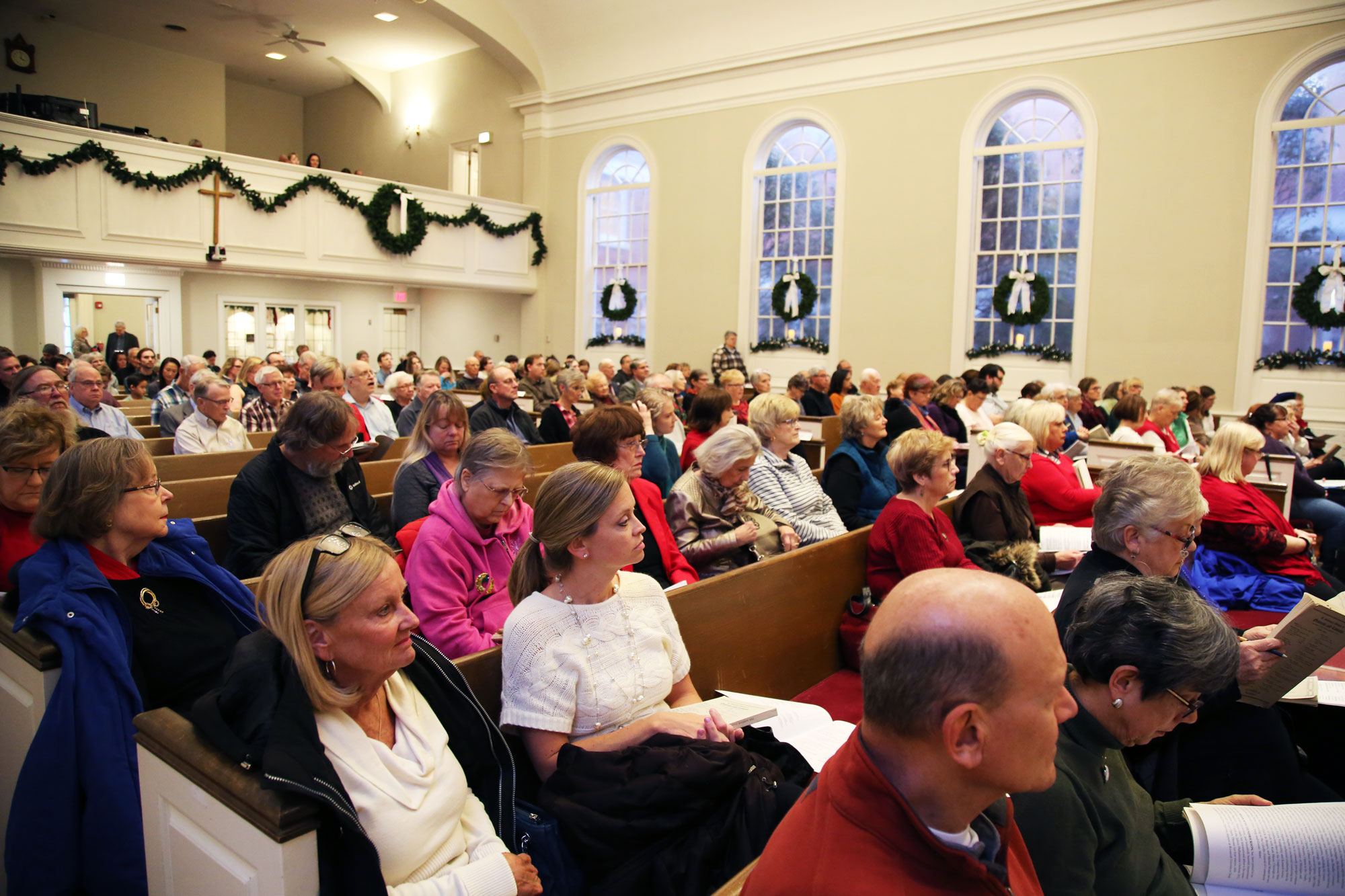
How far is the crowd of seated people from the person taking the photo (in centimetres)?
138

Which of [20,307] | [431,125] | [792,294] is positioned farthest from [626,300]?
[20,307]

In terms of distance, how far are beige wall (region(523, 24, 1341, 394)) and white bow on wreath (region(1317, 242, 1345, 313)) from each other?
0.69 m

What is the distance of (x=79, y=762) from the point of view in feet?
6.09

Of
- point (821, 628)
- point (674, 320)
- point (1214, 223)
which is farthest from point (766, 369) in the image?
point (821, 628)

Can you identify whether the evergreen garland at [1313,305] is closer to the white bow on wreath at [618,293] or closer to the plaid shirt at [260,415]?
the white bow on wreath at [618,293]

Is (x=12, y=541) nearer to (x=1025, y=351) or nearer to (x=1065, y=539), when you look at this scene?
(x=1065, y=539)

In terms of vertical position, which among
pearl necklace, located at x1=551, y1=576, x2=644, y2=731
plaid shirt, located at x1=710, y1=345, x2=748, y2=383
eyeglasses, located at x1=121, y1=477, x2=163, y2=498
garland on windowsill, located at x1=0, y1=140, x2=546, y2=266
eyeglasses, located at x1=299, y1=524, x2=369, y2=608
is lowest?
pearl necklace, located at x1=551, y1=576, x2=644, y2=731

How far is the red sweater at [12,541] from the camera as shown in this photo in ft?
7.75

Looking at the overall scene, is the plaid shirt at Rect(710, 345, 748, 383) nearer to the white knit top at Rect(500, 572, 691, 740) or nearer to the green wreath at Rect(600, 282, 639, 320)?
the green wreath at Rect(600, 282, 639, 320)

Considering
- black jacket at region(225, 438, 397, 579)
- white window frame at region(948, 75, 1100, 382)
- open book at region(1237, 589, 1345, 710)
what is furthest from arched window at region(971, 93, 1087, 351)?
black jacket at region(225, 438, 397, 579)

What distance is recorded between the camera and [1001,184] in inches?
416

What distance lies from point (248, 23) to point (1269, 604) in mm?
15566

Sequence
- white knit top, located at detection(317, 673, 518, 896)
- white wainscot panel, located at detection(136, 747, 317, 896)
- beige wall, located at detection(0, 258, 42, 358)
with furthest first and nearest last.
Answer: beige wall, located at detection(0, 258, 42, 358)
white knit top, located at detection(317, 673, 518, 896)
white wainscot panel, located at detection(136, 747, 317, 896)

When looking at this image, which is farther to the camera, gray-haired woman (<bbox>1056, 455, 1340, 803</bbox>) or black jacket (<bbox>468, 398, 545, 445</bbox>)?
black jacket (<bbox>468, 398, 545, 445</bbox>)
